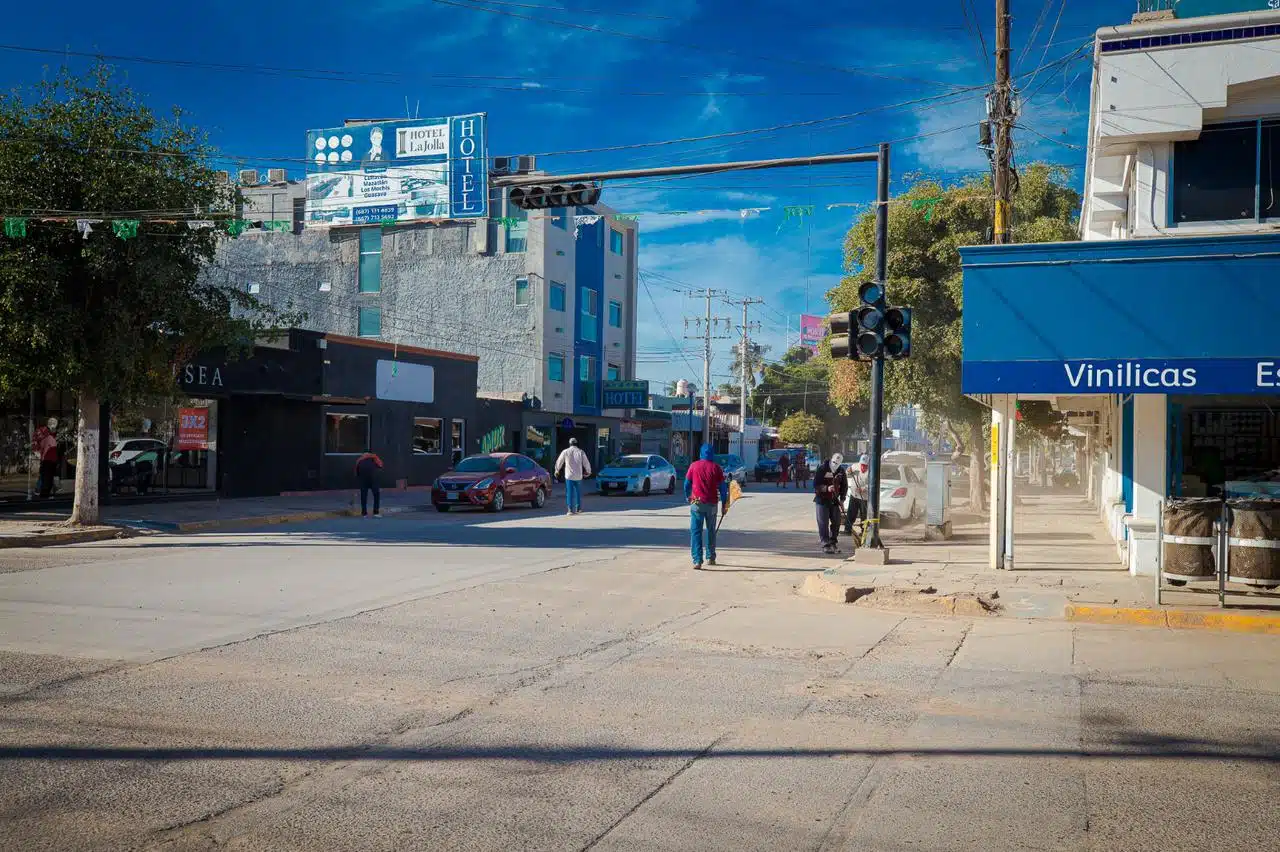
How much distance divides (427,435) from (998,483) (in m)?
26.0

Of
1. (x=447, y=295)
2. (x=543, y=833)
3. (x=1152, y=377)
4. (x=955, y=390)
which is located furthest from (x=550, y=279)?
(x=543, y=833)

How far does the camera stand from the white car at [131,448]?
24.2 m

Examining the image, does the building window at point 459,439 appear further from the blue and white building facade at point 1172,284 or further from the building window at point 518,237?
the blue and white building facade at point 1172,284

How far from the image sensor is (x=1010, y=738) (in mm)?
6168

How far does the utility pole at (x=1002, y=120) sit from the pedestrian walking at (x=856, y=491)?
487cm

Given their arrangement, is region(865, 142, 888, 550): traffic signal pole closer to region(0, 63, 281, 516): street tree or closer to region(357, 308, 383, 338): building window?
region(0, 63, 281, 516): street tree

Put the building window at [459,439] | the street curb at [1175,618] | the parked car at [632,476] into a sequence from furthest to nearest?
the building window at [459,439] < the parked car at [632,476] < the street curb at [1175,618]

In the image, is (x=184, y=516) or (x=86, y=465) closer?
(x=86, y=465)

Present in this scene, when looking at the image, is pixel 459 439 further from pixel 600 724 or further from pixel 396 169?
pixel 600 724

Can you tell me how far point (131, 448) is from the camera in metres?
24.7

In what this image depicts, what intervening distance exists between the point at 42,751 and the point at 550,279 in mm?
41520

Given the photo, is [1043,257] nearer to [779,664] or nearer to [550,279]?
[779,664]

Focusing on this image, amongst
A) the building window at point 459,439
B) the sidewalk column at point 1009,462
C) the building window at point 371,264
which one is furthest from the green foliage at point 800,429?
the sidewalk column at point 1009,462

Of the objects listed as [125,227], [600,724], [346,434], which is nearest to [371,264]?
[346,434]
